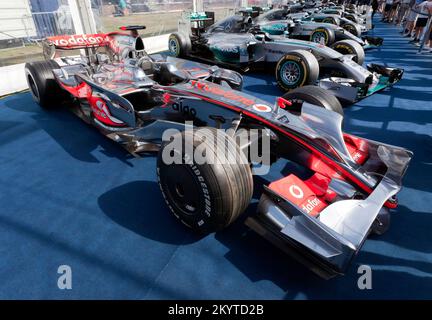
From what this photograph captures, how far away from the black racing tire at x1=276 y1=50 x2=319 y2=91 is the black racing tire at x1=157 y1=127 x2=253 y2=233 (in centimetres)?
374

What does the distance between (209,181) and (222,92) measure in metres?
1.45

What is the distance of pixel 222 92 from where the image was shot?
2.95m

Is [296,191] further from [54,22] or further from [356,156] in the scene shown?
[54,22]

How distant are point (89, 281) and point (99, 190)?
1136 millimetres

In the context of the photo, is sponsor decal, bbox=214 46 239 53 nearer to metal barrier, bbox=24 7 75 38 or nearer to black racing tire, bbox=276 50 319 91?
black racing tire, bbox=276 50 319 91

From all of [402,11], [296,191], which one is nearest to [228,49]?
[296,191]

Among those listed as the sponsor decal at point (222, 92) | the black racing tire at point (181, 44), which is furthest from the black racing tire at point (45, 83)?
the black racing tire at point (181, 44)

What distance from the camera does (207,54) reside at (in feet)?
25.8

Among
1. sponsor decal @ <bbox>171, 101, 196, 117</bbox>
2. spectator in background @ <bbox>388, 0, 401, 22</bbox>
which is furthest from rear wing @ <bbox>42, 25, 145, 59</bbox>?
spectator in background @ <bbox>388, 0, 401, 22</bbox>

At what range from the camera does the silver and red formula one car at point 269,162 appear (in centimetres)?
179

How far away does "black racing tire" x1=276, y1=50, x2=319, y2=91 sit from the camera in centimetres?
501

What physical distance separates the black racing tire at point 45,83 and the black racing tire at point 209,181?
3654 mm

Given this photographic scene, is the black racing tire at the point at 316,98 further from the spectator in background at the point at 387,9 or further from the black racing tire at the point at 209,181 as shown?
the spectator in background at the point at 387,9

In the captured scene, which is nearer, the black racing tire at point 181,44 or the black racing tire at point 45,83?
the black racing tire at point 45,83
